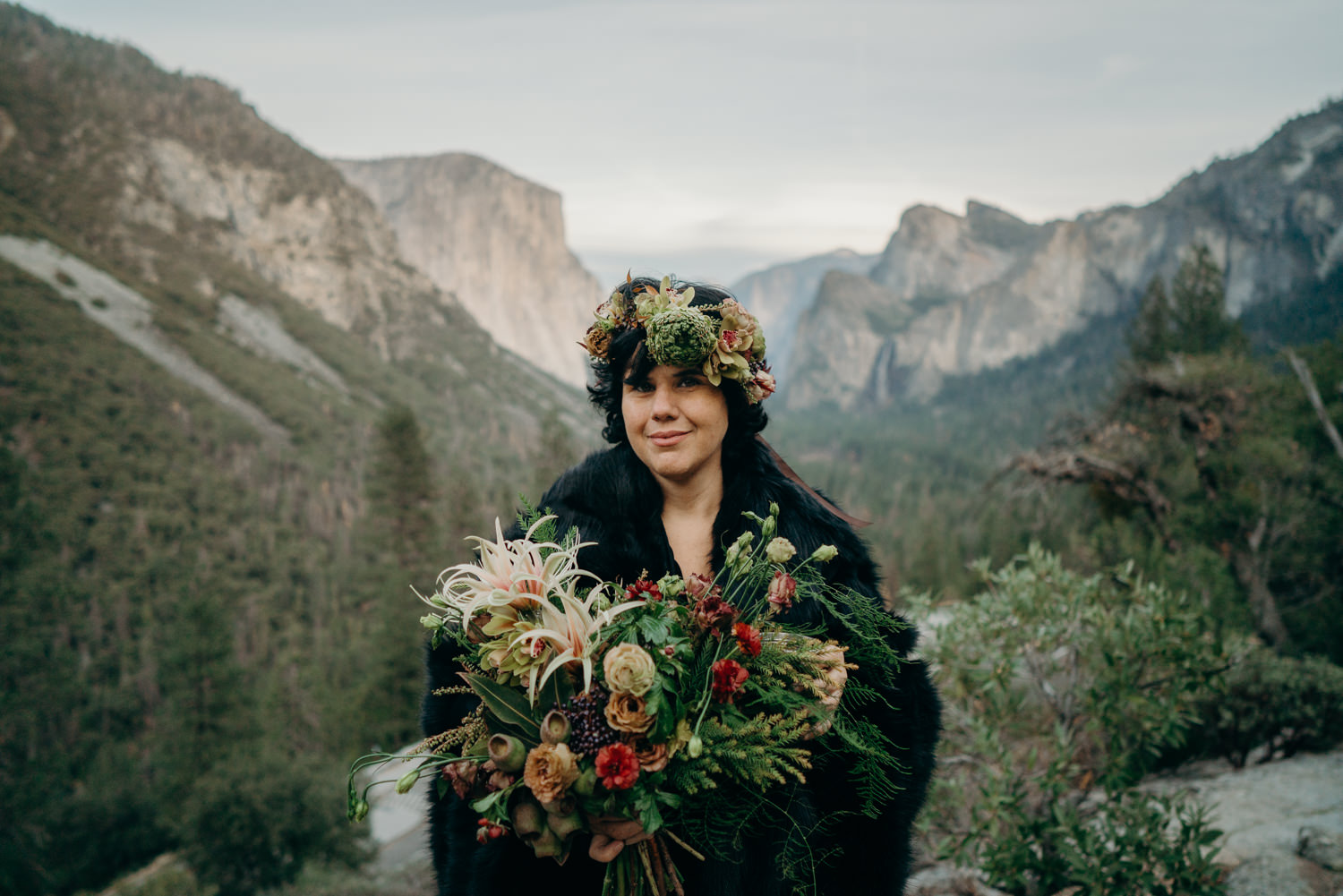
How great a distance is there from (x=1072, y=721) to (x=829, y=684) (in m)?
3.77

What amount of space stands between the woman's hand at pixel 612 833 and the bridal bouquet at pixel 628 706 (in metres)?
0.01

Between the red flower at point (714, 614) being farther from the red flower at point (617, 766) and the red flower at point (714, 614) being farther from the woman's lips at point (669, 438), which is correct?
the woman's lips at point (669, 438)

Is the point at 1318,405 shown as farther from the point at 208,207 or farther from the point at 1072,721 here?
the point at 208,207

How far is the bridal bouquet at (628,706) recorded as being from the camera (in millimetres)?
1639

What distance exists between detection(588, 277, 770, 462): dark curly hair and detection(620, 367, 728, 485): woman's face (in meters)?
0.07

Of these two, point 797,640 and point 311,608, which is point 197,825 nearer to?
point 797,640

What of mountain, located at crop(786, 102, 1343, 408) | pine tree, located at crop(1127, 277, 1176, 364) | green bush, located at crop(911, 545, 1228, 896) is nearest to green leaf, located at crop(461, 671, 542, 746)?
green bush, located at crop(911, 545, 1228, 896)

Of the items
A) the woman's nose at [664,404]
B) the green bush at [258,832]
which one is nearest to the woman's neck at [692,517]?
the woman's nose at [664,404]

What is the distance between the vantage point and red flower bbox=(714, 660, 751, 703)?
1.67m

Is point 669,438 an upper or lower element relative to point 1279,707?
upper

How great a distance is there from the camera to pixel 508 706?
1777 mm

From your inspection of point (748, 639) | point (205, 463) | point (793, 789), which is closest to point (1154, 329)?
point (793, 789)

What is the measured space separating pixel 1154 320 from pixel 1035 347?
527 ft

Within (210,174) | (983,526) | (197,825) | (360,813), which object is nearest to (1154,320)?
(983,526)
